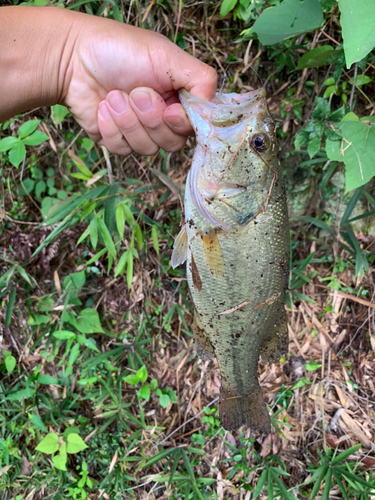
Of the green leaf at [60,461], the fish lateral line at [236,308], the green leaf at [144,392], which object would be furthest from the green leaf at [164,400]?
the fish lateral line at [236,308]

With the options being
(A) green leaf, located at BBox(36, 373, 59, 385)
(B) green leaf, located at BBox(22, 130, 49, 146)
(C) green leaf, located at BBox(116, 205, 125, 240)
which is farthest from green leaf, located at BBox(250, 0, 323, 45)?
(A) green leaf, located at BBox(36, 373, 59, 385)

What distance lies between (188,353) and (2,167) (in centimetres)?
258

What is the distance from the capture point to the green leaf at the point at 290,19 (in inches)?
59.9

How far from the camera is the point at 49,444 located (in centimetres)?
301

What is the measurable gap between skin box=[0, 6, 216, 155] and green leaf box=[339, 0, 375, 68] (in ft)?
2.49

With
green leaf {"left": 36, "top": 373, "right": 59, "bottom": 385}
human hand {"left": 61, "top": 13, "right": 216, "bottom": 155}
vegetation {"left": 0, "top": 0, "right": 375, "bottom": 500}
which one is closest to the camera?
human hand {"left": 61, "top": 13, "right": 216, "bottom": 155}

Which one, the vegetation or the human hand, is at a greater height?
the human hand

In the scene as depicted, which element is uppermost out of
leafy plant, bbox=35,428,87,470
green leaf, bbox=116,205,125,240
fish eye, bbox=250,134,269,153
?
fish eye, bbox=250,134,269,153

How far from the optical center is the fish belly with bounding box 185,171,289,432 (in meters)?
1.66

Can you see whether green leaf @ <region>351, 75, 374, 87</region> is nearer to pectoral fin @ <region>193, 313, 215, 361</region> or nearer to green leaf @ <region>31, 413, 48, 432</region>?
pectoral fin @ <region>193, 313, 215, 361</region>

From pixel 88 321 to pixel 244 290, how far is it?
1967 mm

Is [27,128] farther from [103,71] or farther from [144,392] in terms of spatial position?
[144,392]

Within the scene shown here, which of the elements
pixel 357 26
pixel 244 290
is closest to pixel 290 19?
pixel 357 26

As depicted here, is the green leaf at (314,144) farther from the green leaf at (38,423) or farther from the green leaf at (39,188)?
the green leaf at (38,423)
